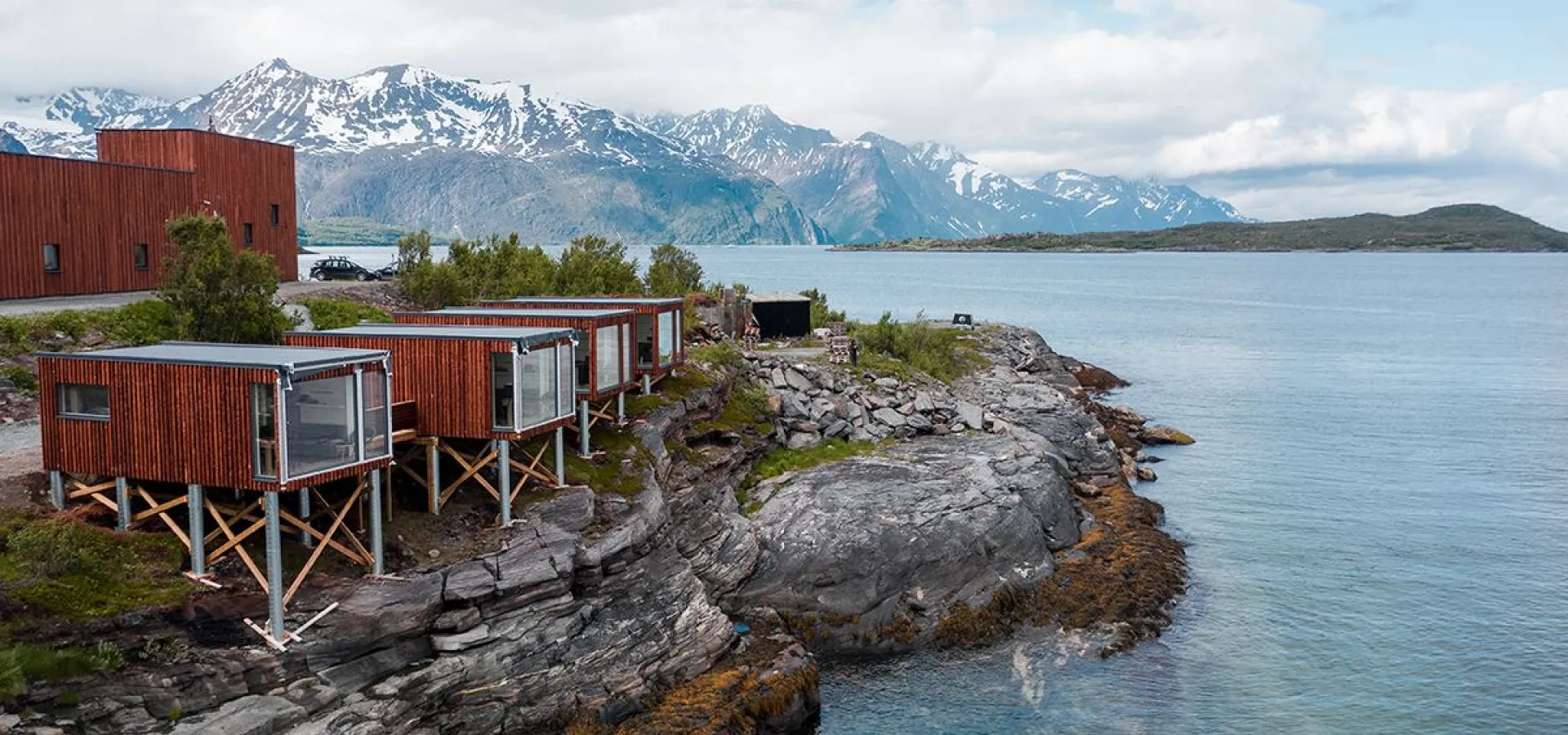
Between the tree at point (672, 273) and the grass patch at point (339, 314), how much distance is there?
56.1 feet

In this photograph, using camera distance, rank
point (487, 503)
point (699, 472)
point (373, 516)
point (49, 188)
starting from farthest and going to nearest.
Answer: point (49, 188)
point (699, 472)
point (487, 503)
point (373, 516)

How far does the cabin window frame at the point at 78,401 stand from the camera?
22906 millimetres

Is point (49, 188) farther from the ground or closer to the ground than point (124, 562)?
farther from the ground

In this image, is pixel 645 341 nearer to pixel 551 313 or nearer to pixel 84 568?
pixel 551 313

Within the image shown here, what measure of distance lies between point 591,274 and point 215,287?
22.3 meters

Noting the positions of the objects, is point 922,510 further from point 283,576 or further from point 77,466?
point 77,466

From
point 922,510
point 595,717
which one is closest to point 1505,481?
point 922,510

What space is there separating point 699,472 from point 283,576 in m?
15.3

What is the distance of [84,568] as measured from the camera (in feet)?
69.2

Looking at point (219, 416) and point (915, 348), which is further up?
point (219, 416)

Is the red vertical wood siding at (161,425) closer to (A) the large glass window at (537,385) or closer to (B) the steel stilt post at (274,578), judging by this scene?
(B) the steel stilt post at (274,578)

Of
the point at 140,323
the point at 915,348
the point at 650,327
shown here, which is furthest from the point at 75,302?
the point at 915,348

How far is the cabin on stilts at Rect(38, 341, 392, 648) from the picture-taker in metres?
21.6

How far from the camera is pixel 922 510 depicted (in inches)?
1447
